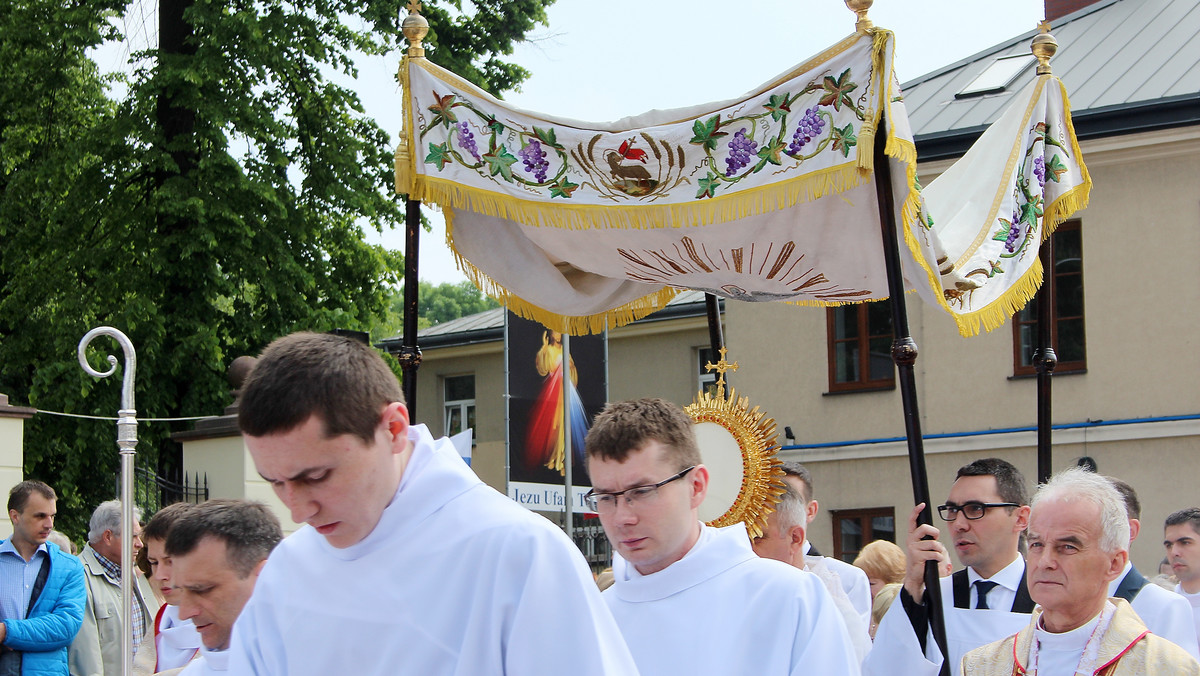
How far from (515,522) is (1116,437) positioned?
14.1 m

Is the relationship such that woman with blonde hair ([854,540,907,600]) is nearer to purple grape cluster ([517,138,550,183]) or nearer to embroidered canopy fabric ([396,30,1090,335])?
embroidered canopy fabric ([396,30,1090,335])

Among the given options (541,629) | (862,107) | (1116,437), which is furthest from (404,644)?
(1116,437)

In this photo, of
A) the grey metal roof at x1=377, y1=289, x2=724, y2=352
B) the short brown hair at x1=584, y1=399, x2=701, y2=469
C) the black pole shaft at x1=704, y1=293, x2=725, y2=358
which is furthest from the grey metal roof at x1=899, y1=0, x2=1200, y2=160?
the short brown hair at x1=584, y1=399, x2=701, y2=469

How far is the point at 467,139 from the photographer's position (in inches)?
228

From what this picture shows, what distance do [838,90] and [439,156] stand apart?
1725mm

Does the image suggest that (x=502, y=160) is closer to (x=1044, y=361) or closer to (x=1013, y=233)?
(x=1013, y=233)

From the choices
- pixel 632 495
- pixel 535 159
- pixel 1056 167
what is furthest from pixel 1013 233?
pixel 632 495

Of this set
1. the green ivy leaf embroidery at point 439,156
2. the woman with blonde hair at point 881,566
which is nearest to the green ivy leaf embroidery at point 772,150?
the green ivy leaf embroidery at point 439,156

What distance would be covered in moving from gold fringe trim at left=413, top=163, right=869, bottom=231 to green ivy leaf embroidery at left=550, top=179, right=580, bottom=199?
0.04 meters

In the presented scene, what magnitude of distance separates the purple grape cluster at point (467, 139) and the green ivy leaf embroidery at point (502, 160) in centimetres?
5

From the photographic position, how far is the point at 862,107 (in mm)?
5105

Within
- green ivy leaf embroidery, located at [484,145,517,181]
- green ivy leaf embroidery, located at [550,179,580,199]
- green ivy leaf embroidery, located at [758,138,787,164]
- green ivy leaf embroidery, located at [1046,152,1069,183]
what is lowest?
green ivy leaf embroidery, located at [550,179,580,199]

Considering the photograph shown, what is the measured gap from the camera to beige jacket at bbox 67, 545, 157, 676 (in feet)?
24.7

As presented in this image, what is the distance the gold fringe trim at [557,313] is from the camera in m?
6.41
